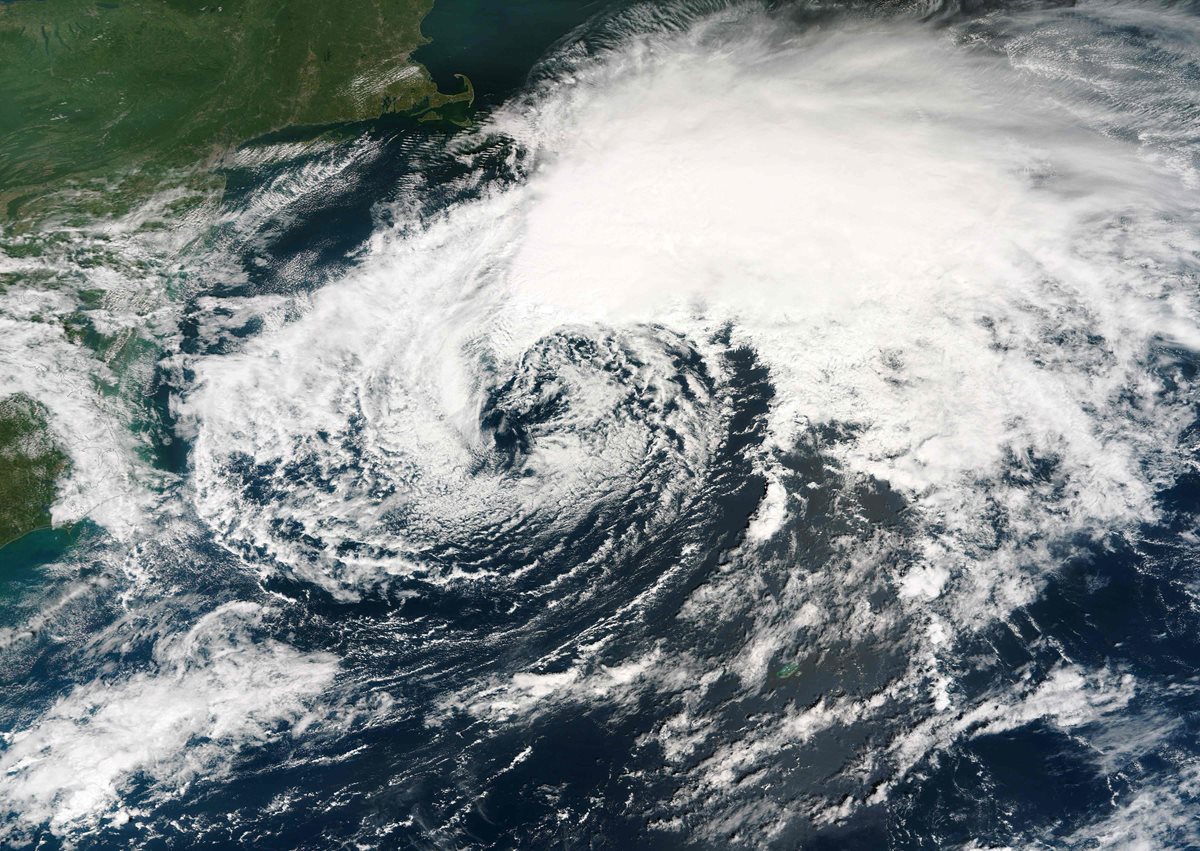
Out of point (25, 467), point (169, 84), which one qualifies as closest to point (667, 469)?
point (25, 467)

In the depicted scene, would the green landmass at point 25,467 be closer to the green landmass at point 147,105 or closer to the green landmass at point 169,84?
the green landmass at point 147,105

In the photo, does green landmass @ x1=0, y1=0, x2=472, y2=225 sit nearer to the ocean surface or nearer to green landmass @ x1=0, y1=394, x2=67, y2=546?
the ocean surface

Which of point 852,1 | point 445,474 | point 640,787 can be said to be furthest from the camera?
point 852,1

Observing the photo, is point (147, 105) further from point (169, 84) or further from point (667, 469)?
point (667, 469)

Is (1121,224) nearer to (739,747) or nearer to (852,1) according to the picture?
(852,1)

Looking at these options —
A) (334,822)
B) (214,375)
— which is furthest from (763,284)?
(334,822)

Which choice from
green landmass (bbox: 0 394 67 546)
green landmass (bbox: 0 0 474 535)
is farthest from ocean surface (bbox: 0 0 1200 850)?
green landmass (bbox: 0 0 474 535)
